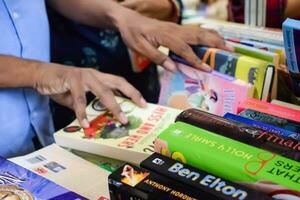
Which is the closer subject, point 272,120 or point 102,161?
point 272,120

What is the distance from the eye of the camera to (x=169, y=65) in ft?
3.11

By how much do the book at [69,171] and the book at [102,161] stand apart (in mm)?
18

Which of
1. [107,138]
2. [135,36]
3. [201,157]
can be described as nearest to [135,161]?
[107,138]

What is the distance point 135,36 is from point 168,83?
0.49 feet

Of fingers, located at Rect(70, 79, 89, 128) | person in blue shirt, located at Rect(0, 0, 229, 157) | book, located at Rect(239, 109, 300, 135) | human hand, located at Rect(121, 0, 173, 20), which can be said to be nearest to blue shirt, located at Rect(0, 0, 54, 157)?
person in blue shirt, located at Rect(0, 0, 229, 157)

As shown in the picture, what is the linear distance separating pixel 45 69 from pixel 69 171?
0.23 m

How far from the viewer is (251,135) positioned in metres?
0.58

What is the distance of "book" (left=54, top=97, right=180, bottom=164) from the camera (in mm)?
766

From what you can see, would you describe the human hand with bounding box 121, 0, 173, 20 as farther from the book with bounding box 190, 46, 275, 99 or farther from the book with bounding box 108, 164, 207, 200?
the book with bounding box 108, 164, 207, 200

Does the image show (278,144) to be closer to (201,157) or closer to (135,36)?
(201,157)

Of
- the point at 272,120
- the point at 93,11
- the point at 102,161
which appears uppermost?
the point at 93,11

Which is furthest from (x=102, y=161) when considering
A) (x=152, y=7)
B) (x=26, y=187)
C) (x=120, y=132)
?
(x=152, y=7)

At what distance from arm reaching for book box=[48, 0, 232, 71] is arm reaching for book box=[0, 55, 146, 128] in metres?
0.17

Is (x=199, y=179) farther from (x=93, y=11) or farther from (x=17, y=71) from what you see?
(x=93, y=11)
